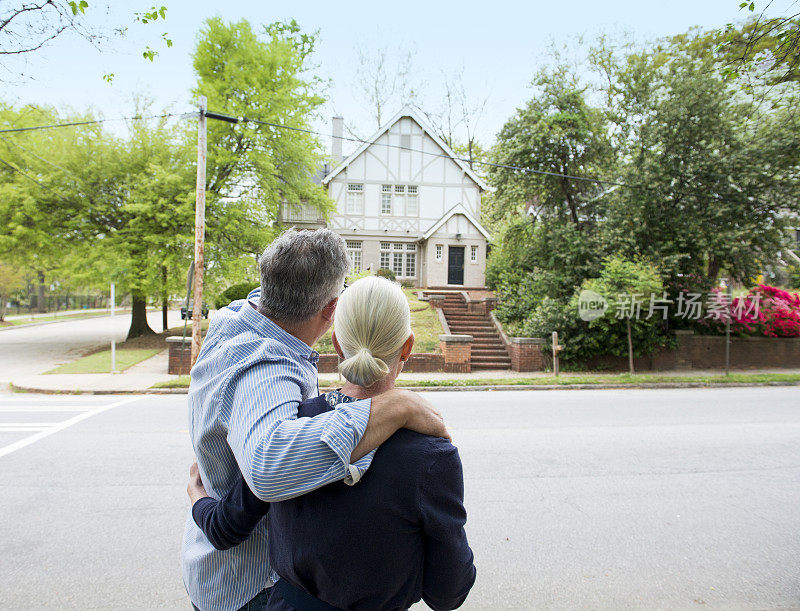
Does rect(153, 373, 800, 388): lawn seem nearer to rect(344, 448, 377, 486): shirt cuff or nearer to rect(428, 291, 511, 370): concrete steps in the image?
rect(428, 291, 511, 370): concrete steps

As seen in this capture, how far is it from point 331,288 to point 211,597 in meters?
1.00

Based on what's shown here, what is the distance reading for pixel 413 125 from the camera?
26.6 m

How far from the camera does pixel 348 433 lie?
119 cm

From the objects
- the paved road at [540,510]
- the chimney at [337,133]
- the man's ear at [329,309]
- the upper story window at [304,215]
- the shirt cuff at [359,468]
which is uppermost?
the chimney at [337,133]

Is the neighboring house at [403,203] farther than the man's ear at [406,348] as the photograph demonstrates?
Yes

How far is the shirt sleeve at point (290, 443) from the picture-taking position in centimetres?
117

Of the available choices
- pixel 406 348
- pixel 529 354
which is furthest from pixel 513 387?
pixel 406 348

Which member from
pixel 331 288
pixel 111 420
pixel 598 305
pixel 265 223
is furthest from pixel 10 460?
pixel 265 223

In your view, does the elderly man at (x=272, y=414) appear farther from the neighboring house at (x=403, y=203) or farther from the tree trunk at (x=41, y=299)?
the tree trunk at (x=41, y=299)

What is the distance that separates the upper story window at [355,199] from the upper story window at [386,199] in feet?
3.47

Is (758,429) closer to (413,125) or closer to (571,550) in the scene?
(571,550)

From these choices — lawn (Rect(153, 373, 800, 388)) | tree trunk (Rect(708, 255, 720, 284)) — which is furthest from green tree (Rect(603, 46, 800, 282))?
lawn (Rect(153, 373, 800, 388))

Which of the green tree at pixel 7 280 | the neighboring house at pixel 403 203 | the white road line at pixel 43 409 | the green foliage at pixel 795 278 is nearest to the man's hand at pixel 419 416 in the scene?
the white road line at pixel 43 409

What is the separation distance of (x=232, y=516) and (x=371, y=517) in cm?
39
